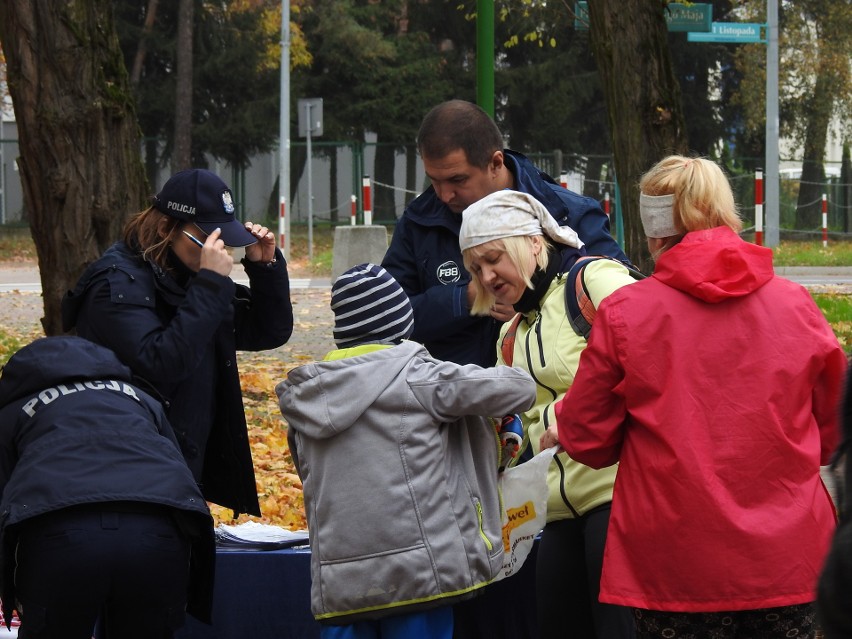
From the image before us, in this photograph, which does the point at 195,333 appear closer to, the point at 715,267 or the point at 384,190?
the point at 715,267

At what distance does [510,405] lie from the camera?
3.23m

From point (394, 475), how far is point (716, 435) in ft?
2.69

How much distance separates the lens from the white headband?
10.5ft

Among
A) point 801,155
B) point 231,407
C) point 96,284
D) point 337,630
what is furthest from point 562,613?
point 801,155

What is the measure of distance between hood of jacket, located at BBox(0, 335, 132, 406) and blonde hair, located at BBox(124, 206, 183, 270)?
553mm

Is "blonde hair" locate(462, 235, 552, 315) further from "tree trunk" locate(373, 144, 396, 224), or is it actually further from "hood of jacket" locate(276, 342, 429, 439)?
"tree trunk" locate(373, 144, 396, 224)

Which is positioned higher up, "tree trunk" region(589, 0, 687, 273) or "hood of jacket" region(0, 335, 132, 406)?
"tree trunk" region(589, 0, 687, 273)

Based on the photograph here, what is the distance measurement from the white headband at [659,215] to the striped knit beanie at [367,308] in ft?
2.25

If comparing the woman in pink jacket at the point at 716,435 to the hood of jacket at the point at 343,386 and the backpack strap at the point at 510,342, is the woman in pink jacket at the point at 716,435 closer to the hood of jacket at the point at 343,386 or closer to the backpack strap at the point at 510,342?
the hood of jacket at the point at 343,386

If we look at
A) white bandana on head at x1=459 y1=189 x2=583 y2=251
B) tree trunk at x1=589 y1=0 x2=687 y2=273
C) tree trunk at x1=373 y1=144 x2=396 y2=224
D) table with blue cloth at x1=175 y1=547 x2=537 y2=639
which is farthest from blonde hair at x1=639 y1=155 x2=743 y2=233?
tree trunk at x1=373 y1=144 x2=396 y2=224

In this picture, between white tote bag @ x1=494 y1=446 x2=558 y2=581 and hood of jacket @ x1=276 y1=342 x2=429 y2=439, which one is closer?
hood of jacket @ x1=276 y1=342 x2=429 y2=439

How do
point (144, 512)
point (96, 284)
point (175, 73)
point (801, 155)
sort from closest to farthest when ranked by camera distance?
point (144, 512) → point (96, 284) → point (175, 73) → point (801, 155)

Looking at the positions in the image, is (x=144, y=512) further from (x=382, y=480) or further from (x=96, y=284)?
(x=96, y=284)

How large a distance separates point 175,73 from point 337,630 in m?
32.9
